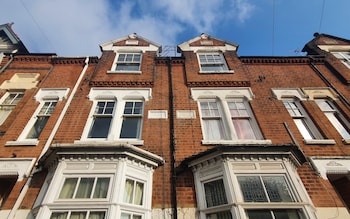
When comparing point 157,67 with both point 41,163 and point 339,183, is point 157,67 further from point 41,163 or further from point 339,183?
point 339,183

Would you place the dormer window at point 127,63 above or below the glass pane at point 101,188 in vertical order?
above

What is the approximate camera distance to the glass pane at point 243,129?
7676 millimetres

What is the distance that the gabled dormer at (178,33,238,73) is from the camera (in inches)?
413

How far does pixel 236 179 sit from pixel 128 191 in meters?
2.99

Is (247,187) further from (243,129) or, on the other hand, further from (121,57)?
(121,57)

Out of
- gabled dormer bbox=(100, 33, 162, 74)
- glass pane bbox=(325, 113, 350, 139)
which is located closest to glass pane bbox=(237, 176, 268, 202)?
glass pane bbox=(325, 113, 350, 139)

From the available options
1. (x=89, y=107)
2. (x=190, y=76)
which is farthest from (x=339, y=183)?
(x=89, y=107)

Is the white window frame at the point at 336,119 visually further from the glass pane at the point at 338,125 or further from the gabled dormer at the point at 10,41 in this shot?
the gabled dormer at the point at 10,41

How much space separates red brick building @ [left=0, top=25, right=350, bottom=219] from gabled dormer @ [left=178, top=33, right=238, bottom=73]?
79 millimetres

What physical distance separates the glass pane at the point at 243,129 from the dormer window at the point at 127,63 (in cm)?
525

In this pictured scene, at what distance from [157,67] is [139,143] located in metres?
4.81

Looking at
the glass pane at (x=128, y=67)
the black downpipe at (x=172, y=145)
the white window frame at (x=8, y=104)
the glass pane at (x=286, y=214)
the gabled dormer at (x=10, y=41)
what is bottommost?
the glass pane at (x=286, y=214)

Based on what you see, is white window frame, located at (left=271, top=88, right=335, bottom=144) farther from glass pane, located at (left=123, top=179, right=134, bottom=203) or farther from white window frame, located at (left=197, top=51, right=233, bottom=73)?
glass pane, located at (left=123, top=179, right=134, bottom=203)

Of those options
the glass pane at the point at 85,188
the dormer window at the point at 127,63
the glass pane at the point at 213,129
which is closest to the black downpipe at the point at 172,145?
the glass pane at the point at 213,129
